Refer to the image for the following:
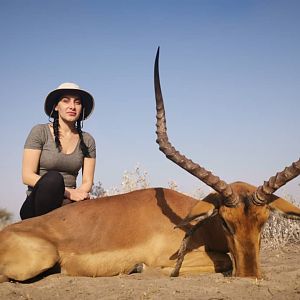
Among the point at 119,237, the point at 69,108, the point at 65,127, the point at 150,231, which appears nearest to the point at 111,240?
the point at 119,237

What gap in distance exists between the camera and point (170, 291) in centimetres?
420

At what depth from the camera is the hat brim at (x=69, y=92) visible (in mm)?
7504

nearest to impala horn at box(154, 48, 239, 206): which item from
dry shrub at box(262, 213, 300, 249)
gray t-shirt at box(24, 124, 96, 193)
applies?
gray t-shirt at box(24, 124, 96, 193)

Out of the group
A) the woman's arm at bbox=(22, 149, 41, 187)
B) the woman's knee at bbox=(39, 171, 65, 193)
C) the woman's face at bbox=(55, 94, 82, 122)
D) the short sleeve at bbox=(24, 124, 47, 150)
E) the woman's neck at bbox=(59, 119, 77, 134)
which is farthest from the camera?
the woman's neck at bbox=(59, 119, 77, 134)

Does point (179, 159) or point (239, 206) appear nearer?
point (239, 206)

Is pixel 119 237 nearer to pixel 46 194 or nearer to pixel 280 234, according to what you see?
pixel 46 194

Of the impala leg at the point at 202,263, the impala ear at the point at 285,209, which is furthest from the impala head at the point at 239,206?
the impala leg at the point at 202,263

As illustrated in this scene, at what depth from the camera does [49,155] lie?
708 centimetres

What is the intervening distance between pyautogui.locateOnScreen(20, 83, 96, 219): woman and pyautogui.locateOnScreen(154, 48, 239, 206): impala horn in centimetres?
207

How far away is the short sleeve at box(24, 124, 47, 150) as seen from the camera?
6.98 m

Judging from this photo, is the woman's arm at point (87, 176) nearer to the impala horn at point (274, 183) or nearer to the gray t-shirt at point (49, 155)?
the gray t-shirt at point (49, 155)

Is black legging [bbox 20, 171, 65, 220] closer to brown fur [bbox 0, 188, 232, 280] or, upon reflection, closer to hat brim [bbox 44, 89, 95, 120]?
brown fur [bbox 0, 188, 232, 280]

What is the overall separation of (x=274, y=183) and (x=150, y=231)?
184cm

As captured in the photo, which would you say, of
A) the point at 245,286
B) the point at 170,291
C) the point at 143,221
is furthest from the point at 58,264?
the point at 245,286
